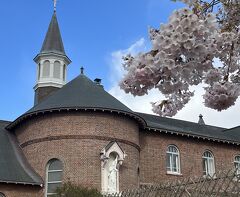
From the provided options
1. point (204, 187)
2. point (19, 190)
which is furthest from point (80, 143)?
point (204, 187)

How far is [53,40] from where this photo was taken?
1373 inches

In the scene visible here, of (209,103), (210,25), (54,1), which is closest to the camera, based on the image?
(210,25)

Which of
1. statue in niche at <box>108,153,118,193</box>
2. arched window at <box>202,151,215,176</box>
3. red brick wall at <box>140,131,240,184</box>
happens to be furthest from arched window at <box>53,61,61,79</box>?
arched window at <box>202,151,215,176</box>

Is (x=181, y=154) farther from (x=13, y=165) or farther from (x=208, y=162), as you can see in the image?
(x=13, y=165)

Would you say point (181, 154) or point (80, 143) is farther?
point (181, 154)

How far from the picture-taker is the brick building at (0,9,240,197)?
23.2 meters

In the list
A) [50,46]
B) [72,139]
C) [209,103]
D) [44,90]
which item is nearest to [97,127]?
[72,139]

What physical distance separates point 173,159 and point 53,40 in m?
13.3

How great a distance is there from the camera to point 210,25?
195 inches

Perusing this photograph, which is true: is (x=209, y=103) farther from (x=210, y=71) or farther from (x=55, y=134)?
(x=55, y=134)

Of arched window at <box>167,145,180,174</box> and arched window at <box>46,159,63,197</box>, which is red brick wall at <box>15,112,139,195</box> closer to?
arched window at <box>46,159,63,197</box>

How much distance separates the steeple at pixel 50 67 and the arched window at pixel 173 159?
29.7ft

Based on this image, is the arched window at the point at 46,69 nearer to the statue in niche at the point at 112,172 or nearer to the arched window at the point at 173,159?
the arched window at the point at 173,159

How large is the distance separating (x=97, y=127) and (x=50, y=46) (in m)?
12.3
